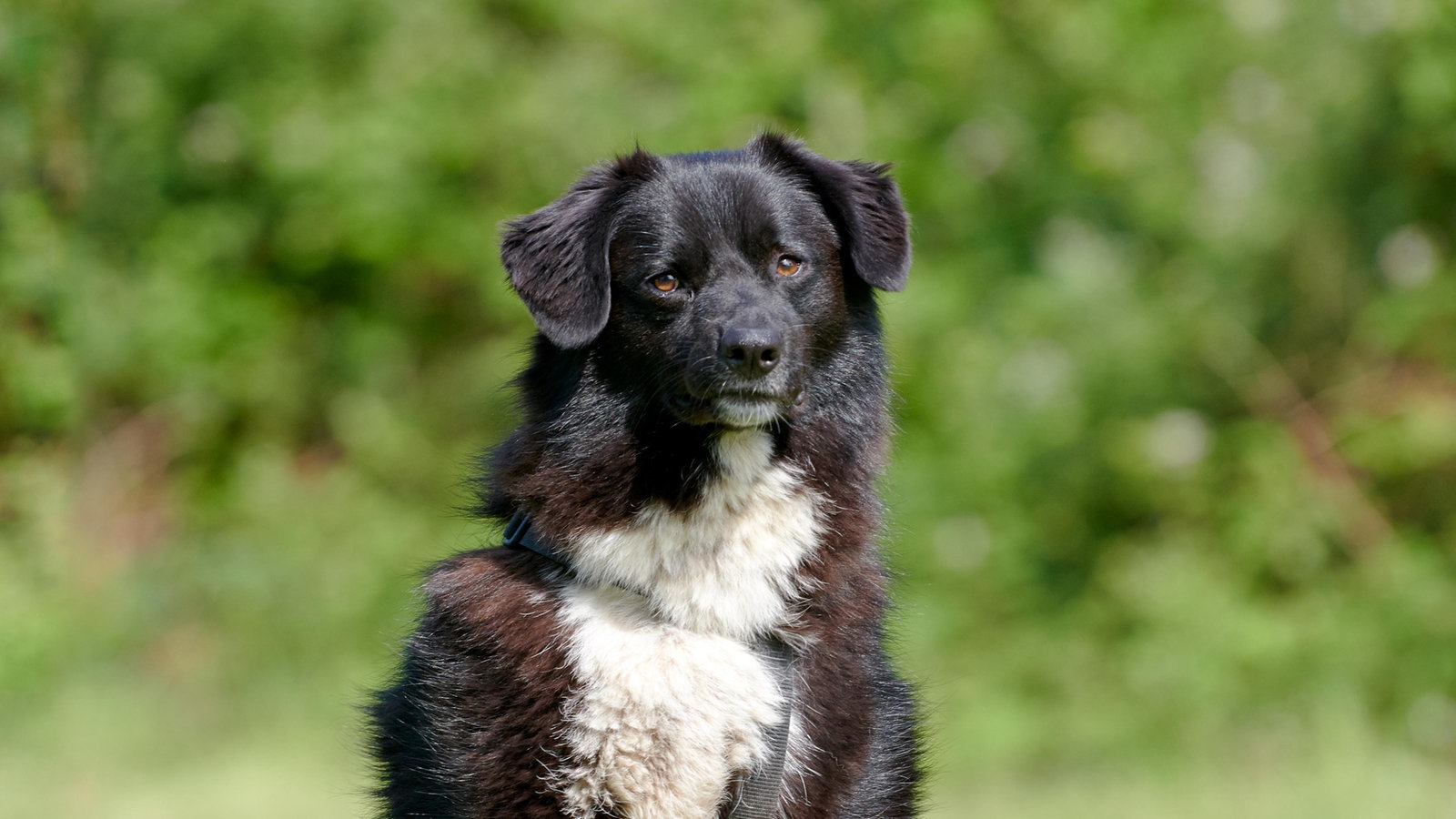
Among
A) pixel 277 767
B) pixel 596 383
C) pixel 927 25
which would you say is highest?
pixel 927 25

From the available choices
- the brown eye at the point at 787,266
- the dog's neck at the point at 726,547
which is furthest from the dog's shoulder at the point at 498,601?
the brown eye at the point at 787,266

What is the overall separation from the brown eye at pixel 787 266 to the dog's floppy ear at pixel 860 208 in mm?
152

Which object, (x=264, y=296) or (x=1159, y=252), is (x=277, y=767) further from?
(x=1159, y=252)

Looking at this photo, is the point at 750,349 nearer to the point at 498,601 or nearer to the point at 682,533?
the point at 682,533

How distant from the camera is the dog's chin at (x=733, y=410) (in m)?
3.49

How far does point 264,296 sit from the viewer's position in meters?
11.1

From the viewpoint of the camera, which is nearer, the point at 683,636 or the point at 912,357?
the point at 683,636

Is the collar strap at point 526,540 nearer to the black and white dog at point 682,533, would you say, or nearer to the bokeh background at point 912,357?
the black and white dog at point 682,533

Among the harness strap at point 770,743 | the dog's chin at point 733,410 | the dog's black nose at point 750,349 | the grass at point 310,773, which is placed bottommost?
the harness strap at point 770,743

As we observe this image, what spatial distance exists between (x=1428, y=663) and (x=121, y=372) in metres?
8.46

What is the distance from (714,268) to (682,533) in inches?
26.0

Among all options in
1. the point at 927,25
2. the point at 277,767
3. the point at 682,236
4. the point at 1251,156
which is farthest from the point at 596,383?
the point at 927,25

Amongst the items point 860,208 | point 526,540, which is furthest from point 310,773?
point 860,208

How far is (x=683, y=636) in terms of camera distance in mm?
3443
